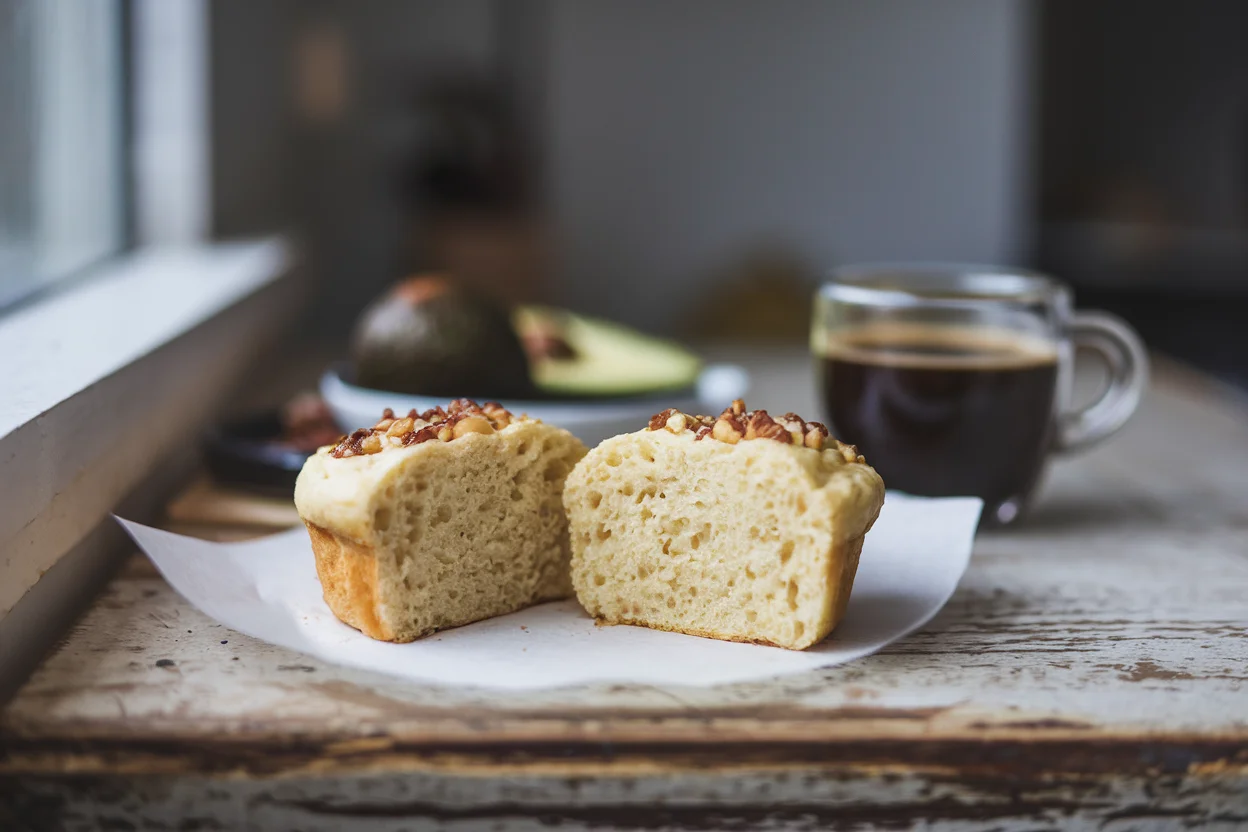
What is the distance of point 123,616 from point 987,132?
489 cm

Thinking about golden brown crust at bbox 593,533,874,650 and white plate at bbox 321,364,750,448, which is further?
white plate at bbox 321,364,750,448

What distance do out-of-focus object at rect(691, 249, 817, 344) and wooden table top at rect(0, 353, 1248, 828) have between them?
12.1 feet

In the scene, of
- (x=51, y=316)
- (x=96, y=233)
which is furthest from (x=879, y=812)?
(x=96, y=233)

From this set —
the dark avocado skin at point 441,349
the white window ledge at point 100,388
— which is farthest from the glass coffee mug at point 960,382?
the white window ledge at point 100,388

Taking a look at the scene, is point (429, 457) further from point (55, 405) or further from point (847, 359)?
point (847, 359)

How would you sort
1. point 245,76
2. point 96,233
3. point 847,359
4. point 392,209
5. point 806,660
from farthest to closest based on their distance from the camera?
point 392,209 < point 245,76 < point 96,233 < point 847,359 < point 806,660

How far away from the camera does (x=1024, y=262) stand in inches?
205

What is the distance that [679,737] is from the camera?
2.33 feet

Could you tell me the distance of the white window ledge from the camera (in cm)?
81

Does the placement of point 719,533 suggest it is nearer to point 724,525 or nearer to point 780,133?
point 724,525

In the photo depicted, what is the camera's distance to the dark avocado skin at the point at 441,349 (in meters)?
1.42

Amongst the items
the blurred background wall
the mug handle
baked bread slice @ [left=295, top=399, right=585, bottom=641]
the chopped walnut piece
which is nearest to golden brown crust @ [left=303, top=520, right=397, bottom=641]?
baked bread slice @ [left=295, top=399, right=585, bottom=641]

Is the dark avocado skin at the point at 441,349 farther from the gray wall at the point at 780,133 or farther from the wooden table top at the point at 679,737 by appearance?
the gray wall at the point at 780,133

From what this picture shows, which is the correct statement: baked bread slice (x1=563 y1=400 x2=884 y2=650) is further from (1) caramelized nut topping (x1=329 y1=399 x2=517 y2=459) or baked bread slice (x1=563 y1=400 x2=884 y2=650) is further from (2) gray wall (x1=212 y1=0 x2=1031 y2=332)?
(2) gray wall (x1=212 y1=0 x2=1031 y2=332)
